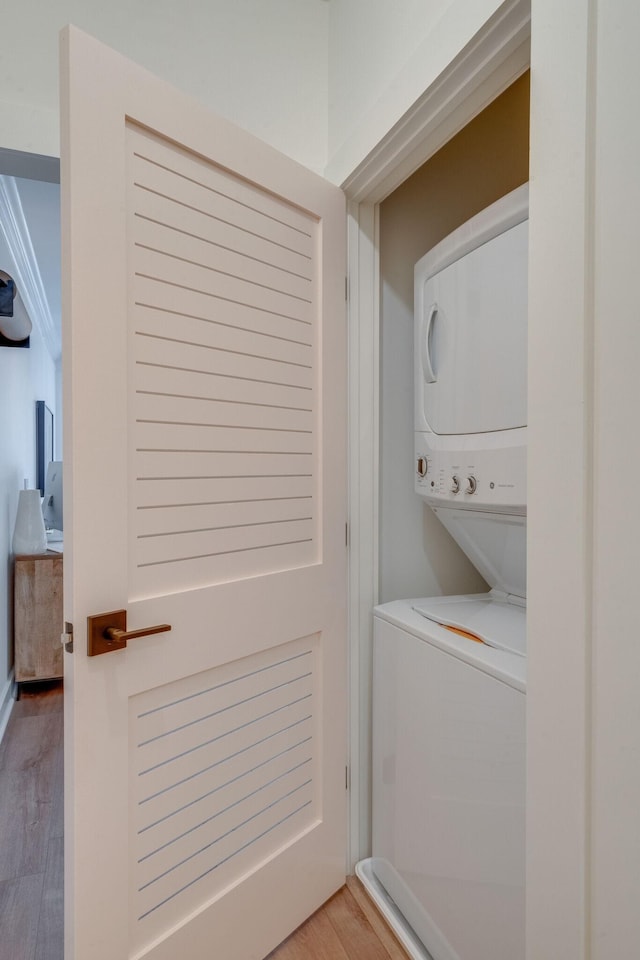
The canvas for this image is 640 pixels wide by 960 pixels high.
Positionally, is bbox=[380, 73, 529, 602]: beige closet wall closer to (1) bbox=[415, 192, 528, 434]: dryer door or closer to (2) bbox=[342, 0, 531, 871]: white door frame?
(2) bbox=[342, 0, 531, 871]: white door frame

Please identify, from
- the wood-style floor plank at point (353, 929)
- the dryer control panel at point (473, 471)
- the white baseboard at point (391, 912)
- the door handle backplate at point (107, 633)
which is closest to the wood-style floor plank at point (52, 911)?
the wood-style floor plank at point (353, 929)

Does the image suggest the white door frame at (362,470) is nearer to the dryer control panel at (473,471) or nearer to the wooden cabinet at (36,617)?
the dryer control panel at (473,471)

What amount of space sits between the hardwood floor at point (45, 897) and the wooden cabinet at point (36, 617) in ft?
2.49

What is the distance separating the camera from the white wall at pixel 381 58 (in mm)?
1148

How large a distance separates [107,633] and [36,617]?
256 cm

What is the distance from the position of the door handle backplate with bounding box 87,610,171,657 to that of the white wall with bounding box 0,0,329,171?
113cm

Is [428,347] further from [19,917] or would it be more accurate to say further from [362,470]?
[19,917]

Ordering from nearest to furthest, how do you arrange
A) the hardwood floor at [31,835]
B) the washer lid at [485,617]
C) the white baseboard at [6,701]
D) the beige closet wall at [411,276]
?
the washer lid at [485,617] < the hardwood floor at [31,835] < the beige closet wall at [411,276] < the white baseboard at [6,701]

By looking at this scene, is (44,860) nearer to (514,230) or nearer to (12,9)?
(514,230)

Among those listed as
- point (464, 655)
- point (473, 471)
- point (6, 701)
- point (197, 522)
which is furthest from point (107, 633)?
point (6, 701)

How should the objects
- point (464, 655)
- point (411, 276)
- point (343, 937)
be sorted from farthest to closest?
point (411, 276) → point (343, 937) → point (464, 655)

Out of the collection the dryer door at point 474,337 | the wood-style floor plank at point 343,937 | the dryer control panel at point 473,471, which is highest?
the dryer door at point 474,337

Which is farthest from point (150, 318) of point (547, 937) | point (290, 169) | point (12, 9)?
point (547, 937)

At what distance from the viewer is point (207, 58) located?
5.20 feet
